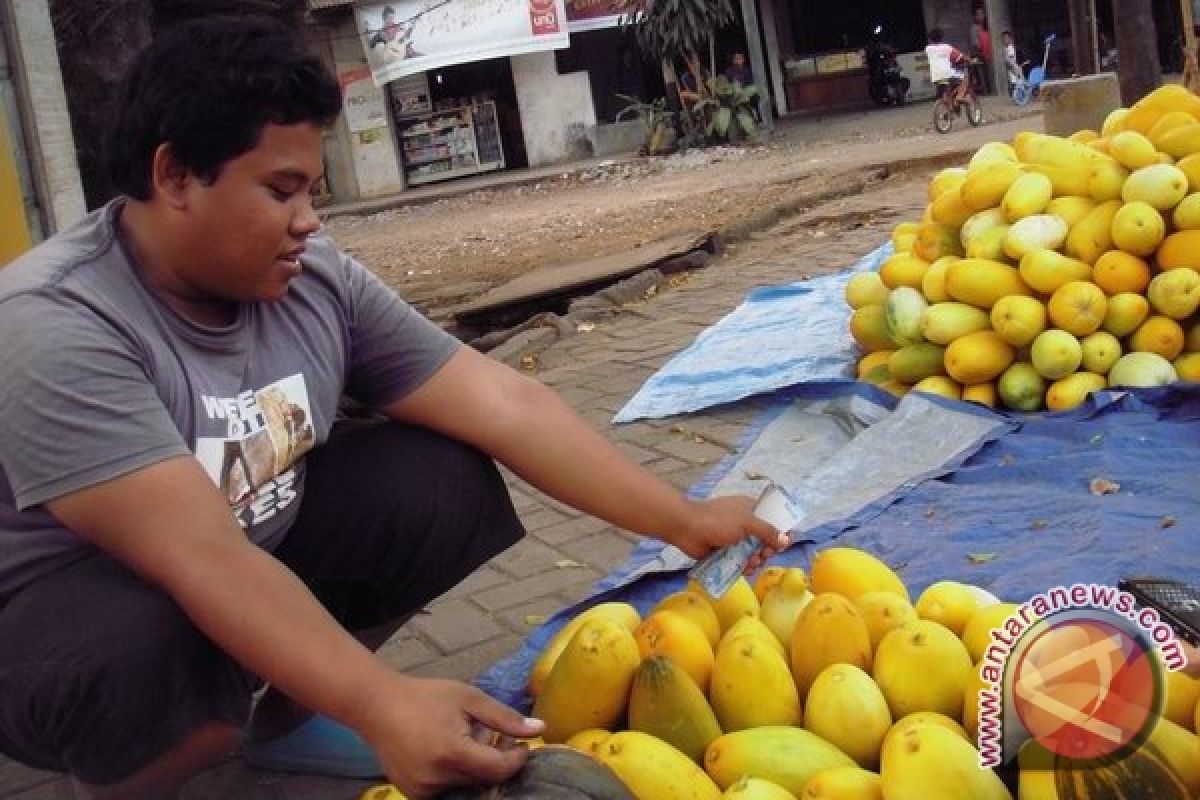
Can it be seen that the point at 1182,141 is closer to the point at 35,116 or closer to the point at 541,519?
the point at 541,519

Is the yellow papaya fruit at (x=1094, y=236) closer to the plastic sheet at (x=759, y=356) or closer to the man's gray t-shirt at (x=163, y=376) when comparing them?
the plastic sheet at (x=759, y=356)

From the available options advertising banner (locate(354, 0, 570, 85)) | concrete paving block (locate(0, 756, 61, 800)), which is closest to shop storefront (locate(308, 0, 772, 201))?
advertising banner (locate(354, 0, 570, 85))

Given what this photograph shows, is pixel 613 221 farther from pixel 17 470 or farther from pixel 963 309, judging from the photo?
pixel 17 470

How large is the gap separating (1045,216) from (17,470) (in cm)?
298

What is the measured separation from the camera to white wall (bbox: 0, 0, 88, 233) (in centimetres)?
467

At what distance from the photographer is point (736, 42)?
23.7 metres

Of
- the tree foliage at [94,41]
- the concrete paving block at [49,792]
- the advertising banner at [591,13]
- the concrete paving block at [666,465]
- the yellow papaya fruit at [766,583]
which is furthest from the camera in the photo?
the advertising banner at [591,13]

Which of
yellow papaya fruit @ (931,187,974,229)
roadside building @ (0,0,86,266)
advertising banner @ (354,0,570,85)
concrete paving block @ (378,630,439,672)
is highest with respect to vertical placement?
advertising banner @ (354,0,570,85)

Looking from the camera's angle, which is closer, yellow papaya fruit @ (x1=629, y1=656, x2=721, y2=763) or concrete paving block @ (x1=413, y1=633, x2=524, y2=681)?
yellow papaya fruit @ (x1=629, y1=656, x2=721, y2=763)

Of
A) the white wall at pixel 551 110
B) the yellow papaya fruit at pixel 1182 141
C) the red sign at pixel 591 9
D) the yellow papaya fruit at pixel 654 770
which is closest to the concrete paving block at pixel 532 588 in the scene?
the yellow papaya fruit at pixel 654 770

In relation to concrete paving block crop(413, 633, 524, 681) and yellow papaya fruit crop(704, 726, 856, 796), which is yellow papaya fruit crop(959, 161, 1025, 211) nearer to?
concrete paving block crop(413, 633, 524, 681)

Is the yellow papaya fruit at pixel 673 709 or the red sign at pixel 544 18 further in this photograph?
the red sign at pixel 544 18

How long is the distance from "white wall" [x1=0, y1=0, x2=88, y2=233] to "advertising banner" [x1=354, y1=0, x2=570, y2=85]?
15811 mm

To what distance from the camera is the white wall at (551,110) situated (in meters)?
21.2
